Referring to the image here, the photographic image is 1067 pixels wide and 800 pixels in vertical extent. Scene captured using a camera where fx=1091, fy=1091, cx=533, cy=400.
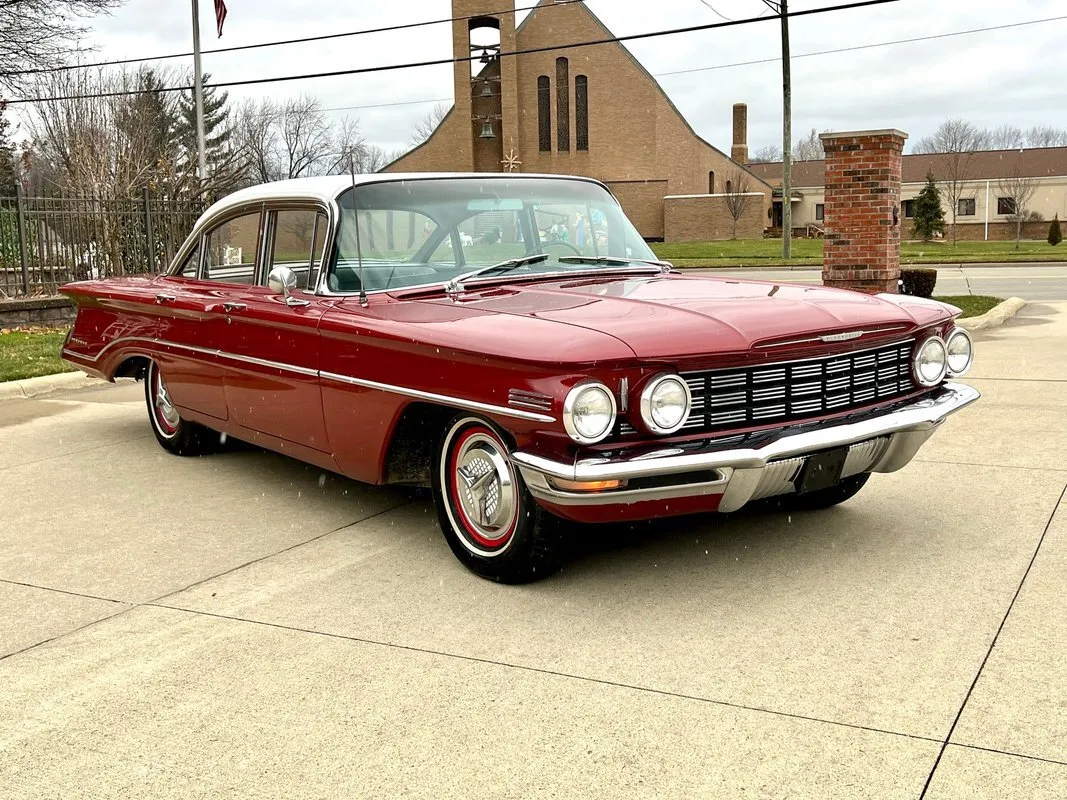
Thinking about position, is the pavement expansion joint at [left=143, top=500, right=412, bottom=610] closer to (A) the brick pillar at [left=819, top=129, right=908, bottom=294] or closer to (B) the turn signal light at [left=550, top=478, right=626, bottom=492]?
(B) the turn signal light at [left=550, top=478, right=626, bottom=492]

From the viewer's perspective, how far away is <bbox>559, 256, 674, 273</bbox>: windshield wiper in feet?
17.0

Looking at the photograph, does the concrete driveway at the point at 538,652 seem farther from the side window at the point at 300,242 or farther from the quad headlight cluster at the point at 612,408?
the side window at the point at 300,242

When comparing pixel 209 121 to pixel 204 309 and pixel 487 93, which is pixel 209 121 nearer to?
pixel 487 93

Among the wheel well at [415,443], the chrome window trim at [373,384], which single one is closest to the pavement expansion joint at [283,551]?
the wheel well at [415,443]

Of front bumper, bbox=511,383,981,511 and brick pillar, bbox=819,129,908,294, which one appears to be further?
brick pillar, bbox=819,129,908,294

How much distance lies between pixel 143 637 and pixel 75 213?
12871mm

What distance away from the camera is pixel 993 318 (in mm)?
12266

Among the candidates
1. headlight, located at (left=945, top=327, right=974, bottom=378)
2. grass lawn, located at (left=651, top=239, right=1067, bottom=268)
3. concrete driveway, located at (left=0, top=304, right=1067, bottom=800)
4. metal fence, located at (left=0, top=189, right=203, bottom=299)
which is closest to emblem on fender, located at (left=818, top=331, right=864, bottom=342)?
headlight, located at (left=945, top=327, right=974, bottom=378)

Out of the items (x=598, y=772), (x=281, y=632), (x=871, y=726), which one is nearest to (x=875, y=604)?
(x=871, y=726)

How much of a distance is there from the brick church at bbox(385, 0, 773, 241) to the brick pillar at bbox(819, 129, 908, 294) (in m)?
40.1

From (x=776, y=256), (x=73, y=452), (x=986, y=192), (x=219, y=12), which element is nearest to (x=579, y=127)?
(x=776, y=256)

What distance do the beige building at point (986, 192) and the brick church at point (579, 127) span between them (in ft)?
Answer: 29.3

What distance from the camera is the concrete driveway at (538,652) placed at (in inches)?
107

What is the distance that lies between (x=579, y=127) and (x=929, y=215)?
1729 cm
